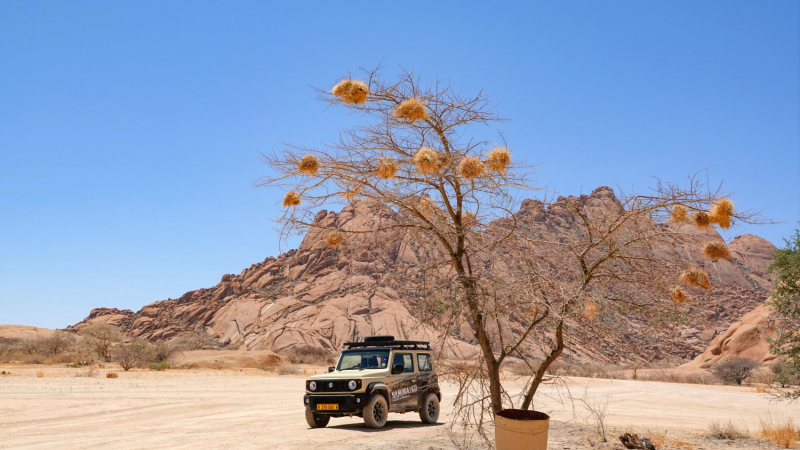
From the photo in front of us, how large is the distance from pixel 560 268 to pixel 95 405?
16.0m

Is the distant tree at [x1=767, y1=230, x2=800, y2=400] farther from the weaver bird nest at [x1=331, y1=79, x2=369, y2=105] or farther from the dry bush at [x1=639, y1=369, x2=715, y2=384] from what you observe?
the dry bush at [x1=639, y1=369, x2=715, y2=384]

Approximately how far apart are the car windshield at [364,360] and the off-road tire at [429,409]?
1539 mm

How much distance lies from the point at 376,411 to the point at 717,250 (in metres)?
8.97

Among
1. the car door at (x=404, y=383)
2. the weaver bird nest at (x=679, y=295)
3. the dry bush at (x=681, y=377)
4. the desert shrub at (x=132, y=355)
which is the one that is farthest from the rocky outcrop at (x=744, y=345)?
the desert shrub at (x=132, y=355)

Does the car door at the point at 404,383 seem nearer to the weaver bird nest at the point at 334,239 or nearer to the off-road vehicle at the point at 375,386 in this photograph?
the off-road vehicle at the point at 375,386

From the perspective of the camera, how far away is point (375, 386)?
13.3 meters

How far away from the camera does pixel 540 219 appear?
1056cm

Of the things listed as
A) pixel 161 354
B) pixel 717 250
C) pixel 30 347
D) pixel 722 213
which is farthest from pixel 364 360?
pixel 30 347

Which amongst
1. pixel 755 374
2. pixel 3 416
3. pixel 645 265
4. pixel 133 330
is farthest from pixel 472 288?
pixel 133 330

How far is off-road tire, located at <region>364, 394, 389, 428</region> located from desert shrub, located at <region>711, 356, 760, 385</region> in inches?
1129

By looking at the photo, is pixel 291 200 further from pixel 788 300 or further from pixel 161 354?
pixel 161 354

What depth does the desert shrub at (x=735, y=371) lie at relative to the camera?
33.4m

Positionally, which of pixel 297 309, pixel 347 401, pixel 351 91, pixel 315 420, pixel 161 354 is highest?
pixel 297 309

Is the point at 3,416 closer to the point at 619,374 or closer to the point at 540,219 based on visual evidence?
the point at 540,219
